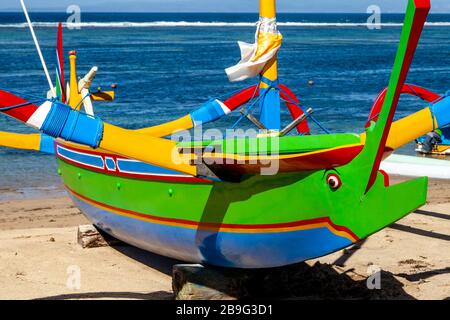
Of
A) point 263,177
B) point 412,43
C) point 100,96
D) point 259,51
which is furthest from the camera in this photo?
point 100,96

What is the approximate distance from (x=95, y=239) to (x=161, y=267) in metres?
1.12

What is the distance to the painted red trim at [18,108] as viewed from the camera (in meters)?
6.33

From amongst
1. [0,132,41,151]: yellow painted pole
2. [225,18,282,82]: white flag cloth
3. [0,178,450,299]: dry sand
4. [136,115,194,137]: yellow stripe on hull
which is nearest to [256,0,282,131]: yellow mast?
[225,18,282,82]: white flag cloth

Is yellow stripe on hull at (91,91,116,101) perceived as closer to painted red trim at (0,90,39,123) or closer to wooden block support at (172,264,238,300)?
wooden block support at (172,264,238,300)

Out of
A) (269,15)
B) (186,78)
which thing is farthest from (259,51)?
(186,78)

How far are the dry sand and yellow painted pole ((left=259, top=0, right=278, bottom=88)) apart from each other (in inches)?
74.9

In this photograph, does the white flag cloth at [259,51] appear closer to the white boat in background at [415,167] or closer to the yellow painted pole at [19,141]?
the yellow painted pole at [19,141]

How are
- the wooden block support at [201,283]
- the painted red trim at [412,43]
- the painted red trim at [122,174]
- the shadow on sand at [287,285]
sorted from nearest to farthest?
the painted red trim at [412,43]
the painted red trim at [122,174]
the wooden block support at [201,283]
the shadow on sand at [287,285]

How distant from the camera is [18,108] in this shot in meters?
6.35

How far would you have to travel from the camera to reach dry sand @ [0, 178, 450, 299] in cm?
833

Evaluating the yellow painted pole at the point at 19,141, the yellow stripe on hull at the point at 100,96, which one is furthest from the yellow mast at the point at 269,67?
the yellow stripe on hull at the point at 100,96

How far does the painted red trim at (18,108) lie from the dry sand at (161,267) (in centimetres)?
249
